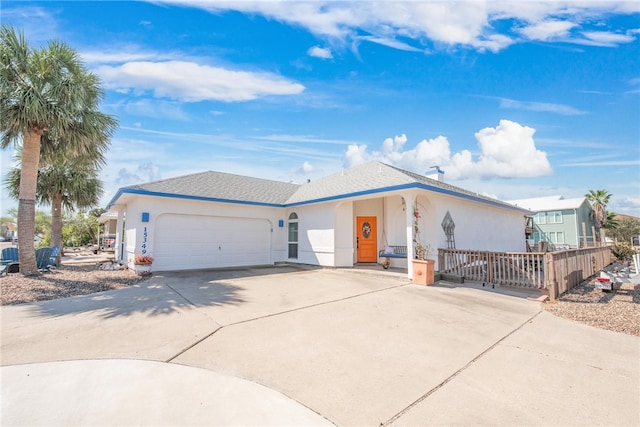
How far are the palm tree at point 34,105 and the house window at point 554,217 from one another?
128 feet

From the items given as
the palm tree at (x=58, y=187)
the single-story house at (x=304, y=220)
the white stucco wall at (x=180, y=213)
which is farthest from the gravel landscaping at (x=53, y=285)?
the palm tree at (x=58, y=187)

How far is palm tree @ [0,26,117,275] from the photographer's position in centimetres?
864

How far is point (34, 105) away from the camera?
8.44 meters

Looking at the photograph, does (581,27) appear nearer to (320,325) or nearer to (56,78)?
(320,325)

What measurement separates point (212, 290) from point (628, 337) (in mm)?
8719

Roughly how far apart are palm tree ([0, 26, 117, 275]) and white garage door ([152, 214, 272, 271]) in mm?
3674

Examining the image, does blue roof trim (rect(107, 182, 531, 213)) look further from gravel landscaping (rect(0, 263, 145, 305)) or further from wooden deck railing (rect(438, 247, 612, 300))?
gravel landscaping (rect(0, 263, 145, 305))

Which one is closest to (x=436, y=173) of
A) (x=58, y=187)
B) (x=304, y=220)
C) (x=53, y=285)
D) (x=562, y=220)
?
(x=304, y=220)

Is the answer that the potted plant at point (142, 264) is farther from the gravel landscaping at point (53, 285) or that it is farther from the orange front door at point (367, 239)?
the orange front door at point (367, 239)

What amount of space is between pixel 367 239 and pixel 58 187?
15.7 m

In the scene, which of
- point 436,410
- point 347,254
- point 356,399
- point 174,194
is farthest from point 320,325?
point 174,194

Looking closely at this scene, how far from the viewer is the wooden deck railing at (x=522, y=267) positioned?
24.4 feet

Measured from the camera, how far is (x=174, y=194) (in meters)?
11.3

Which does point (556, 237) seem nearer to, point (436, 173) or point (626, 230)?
point (626, 230)
